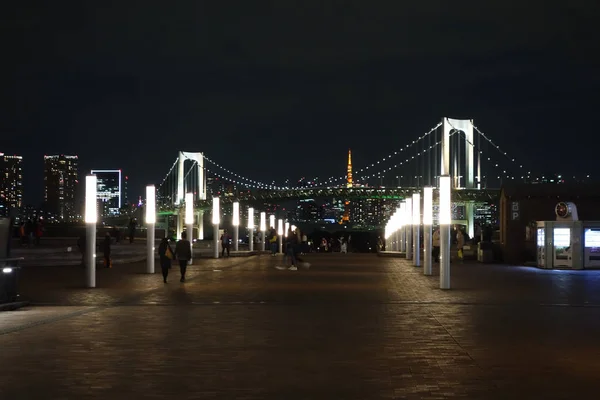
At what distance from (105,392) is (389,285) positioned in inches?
589

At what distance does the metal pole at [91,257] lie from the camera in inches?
826

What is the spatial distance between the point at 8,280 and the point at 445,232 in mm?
9317

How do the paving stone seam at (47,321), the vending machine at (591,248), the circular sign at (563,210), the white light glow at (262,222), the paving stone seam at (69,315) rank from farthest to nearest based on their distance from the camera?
the white light glow at (262,222) → the circular sign at (563,210) → the vending machine at (591,248) → the paving stone seam at (69,315) → the paving stone seam at (47,321)

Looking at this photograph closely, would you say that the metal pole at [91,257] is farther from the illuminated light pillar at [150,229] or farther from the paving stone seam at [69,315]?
the illuminated light pillar at [150,229]

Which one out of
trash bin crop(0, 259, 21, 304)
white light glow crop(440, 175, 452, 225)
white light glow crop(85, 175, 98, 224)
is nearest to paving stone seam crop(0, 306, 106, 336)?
trash bin crop(0, 259, 21, 304)

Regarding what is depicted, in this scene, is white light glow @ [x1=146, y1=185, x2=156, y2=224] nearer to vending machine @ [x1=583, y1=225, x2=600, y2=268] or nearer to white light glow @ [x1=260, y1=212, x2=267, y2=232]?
vending machine @ [x1=583, y1=225, x2=600, y2=268]

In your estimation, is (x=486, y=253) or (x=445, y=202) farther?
(x=486, y=253)

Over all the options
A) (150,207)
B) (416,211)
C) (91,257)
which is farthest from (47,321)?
(416,211)

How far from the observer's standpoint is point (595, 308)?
53.2 ft

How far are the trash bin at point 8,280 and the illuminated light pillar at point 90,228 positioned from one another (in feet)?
16.0

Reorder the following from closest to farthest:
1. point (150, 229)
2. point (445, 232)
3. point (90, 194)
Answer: point (90, 194) < point (445, 232) < point (150, 229)

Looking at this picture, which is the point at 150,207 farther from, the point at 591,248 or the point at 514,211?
the point at 514,211

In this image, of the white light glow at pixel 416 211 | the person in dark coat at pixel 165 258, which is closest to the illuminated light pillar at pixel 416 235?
the white light glow at pixel 416 211

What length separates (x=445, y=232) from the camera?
2148 centimetres
